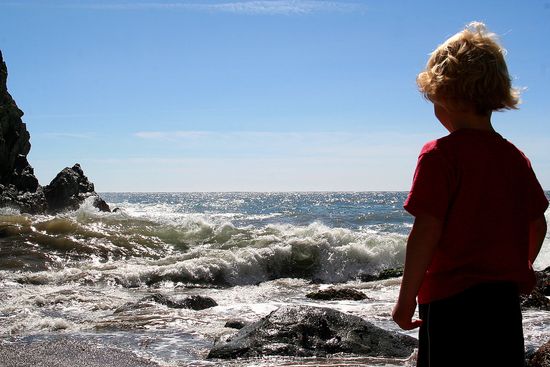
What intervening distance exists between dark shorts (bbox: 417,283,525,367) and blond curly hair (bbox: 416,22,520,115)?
68cm

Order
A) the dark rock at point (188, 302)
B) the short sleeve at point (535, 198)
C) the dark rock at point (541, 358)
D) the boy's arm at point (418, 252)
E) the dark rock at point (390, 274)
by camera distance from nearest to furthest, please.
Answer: the boy's arm at point (418, 252) < the short sleeve at point (535, 198) < the dark rock at point (541, 358) < the dark rock at point (188, 302) < the dark rock at point (390, 274)

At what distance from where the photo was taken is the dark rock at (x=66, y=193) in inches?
1204

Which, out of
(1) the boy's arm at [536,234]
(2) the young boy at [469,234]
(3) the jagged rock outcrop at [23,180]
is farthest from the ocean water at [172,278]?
(3) the jagged rock outcrop at [23,180]

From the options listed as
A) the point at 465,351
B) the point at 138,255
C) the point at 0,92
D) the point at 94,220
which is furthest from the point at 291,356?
the point at 0,92

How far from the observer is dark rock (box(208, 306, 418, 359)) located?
227 inches

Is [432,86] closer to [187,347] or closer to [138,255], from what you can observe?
[187,347]

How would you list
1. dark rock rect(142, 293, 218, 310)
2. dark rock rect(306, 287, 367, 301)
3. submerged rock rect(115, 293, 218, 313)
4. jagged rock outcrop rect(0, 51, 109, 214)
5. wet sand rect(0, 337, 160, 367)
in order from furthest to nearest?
1. jagged rock outcrop rect(0, 51, 109, 214)
2. dark rock rect(306, 287, 367, 301)
3. dark rock rect(142, 293, 218, 310)
4. submerged rock rect(115, 293, 218, 313)
5. wet sand rect(0, 337, 160, 367)

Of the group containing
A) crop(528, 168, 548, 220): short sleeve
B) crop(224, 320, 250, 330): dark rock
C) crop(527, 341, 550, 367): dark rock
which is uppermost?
crop(528, 168, 548, 220): short sleeve

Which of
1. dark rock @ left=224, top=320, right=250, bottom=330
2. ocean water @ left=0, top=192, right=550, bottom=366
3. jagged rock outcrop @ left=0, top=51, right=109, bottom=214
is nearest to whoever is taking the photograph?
ocean water @ left=0, top=192, right=550, bottom=366

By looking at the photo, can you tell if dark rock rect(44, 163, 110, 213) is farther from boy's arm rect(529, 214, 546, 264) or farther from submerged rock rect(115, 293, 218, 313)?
boy's arm rect(529, 214, 546, 264)

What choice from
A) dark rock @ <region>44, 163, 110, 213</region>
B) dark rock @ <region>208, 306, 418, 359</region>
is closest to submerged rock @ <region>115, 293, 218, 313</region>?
dark rock @ <region>208, 306, 418, 359</region>

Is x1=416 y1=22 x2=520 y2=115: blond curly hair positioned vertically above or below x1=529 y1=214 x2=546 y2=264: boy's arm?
above

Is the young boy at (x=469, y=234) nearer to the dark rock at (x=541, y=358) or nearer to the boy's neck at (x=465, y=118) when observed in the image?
the boy's neck at (x=465, y=118)

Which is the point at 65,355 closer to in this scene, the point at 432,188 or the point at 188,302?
the point at 188,302
